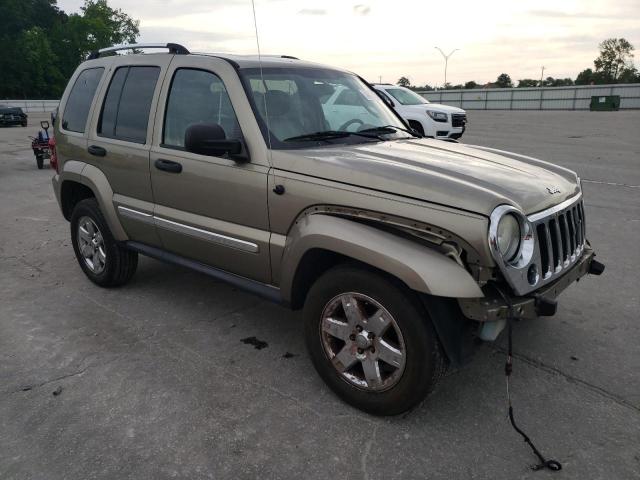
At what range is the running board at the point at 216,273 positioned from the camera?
334cm

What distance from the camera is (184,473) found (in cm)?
250

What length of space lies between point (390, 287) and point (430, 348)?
1.14ft

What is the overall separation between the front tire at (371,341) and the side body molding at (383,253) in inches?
5.7

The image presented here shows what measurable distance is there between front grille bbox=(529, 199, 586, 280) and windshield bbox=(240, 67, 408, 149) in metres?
1.30

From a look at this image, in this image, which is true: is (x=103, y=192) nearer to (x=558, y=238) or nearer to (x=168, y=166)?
(x=168, y=166)

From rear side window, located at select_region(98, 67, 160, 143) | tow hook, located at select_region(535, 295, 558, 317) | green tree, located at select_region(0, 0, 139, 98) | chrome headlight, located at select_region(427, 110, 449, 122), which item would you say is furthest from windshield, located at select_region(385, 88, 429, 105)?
green tree, located at select_region(0, 0, 139, 98)

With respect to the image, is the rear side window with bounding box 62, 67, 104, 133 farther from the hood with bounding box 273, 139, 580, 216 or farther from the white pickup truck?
the white pickup truck

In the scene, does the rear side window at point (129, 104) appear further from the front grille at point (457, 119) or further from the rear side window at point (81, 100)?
the front grille at point (457, 119)

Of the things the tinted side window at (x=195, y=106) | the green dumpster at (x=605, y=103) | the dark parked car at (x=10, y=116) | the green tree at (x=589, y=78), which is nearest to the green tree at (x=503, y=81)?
the green tree at (x=589, y=78)

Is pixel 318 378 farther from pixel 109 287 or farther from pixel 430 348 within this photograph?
pixel 109 287

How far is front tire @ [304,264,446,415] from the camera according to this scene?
2637 mm

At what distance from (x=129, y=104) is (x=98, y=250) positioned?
1.36 m

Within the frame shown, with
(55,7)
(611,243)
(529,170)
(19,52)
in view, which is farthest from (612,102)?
(55,7)

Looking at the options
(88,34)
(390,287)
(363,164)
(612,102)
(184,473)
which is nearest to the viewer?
(184,473)
